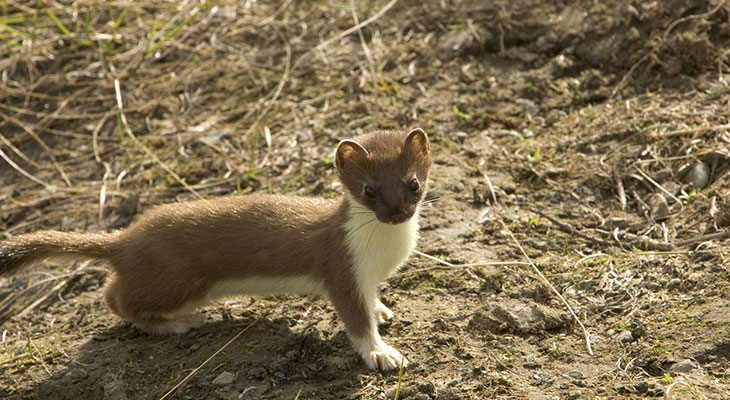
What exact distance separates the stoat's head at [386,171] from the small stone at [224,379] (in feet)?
3.35

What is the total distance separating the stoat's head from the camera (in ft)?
12.4

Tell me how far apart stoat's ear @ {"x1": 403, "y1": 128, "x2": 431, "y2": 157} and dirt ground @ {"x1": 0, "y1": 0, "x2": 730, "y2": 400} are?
77 cm

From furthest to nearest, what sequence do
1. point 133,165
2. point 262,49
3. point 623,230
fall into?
point 262,49, point 133,165, point 623,230

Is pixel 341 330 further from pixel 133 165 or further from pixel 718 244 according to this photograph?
pixel 133 165

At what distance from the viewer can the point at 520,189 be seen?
5.10 meters

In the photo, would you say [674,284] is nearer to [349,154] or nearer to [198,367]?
[349,154]

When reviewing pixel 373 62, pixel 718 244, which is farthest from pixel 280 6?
pixel 718 244

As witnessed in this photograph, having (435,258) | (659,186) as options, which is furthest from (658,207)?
(435,258)

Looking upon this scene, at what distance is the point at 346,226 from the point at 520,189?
153cm

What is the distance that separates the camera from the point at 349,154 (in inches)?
158

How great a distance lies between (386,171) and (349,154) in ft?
0.79

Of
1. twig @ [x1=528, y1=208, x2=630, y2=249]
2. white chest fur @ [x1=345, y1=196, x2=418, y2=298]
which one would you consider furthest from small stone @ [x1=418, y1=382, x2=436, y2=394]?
twig @ [x1=528, y1=208, x2=630, y2=249]

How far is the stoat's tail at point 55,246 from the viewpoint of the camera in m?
4.31

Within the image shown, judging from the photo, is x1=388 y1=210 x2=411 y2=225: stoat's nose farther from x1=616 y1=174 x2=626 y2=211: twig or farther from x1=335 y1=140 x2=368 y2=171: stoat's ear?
x1=616 y1=174 x2=626 y2=211: twig
